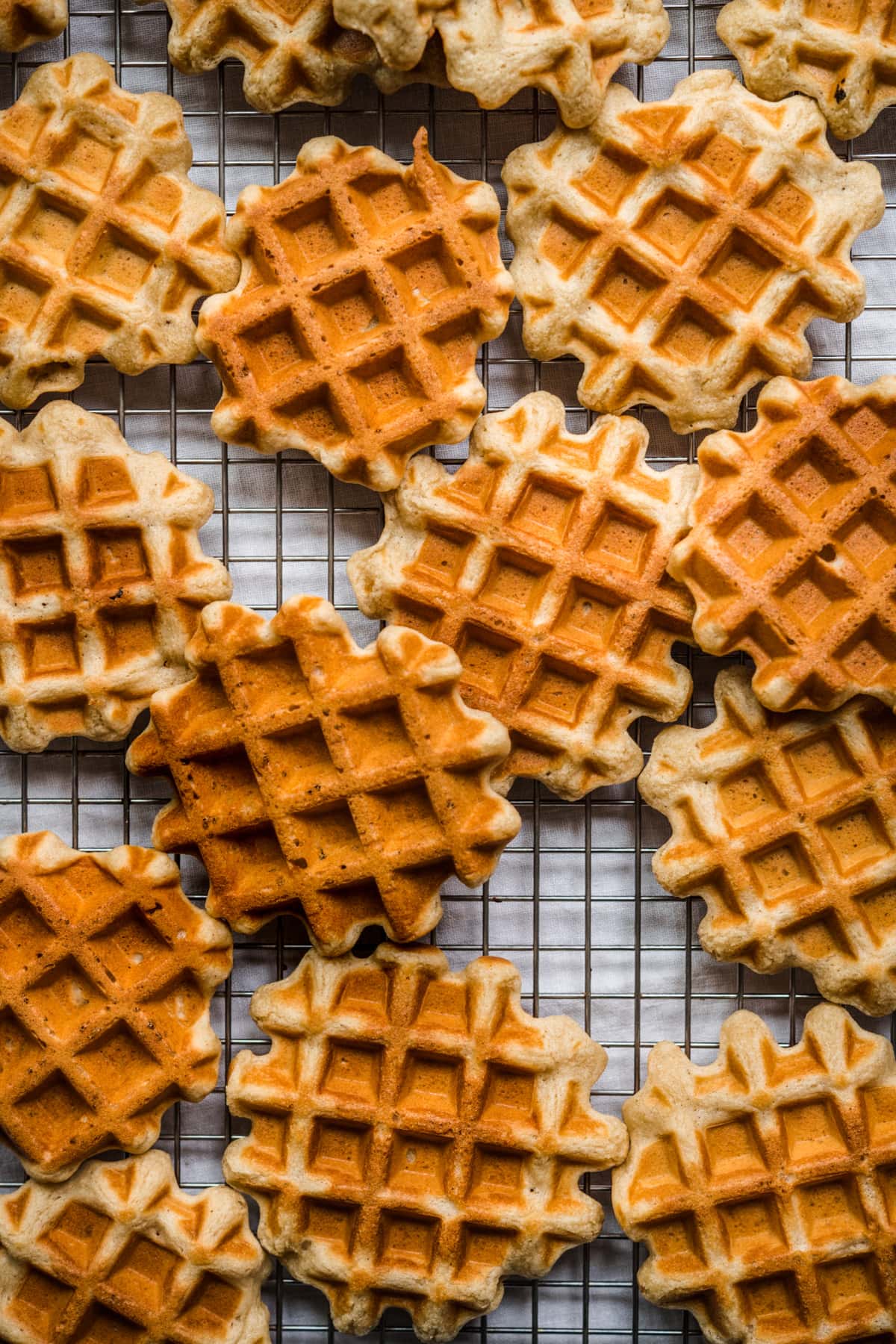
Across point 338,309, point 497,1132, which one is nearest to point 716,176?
point 338,309

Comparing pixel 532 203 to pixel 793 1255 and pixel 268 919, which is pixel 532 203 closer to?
pixel 268 919

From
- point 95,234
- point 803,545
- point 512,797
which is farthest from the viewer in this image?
point 512,797

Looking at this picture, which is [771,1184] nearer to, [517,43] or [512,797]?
[512,797]

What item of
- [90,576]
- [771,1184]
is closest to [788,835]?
[771,1184]

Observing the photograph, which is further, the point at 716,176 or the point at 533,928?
the point at 533,928

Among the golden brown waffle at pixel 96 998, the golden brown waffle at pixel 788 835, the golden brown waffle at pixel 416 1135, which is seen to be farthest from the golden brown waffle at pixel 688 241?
the golden brown waffle at pixel 96 998

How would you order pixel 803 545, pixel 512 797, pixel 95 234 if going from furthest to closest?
pixel 512 797
pixel 95 234
pixel 803 545
